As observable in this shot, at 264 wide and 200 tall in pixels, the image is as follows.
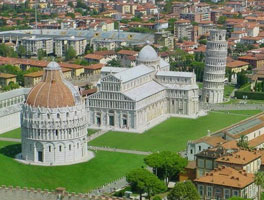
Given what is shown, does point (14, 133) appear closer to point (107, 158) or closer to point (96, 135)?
point (96, 135)

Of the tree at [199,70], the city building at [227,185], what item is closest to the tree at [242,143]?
the city building at [227,185]

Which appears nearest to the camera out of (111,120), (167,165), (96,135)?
(167,165)

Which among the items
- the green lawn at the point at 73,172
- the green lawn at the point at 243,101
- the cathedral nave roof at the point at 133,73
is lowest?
the green lawn at the point at 73,172

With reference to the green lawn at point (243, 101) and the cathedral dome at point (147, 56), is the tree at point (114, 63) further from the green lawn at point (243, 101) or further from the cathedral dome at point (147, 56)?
the green lawn at point (243, 101)

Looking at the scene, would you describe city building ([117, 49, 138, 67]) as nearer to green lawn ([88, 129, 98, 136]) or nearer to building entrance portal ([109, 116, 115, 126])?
building entrance portal ([109, 116, 115, 126])

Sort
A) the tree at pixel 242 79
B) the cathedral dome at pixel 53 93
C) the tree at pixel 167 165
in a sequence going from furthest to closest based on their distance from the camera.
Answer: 1. the tree at pixel 242 79
2. the cathedral dome at pixel 53 93
3. the tree at pixel 167 165

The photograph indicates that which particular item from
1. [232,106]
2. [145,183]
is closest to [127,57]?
[232,106]
